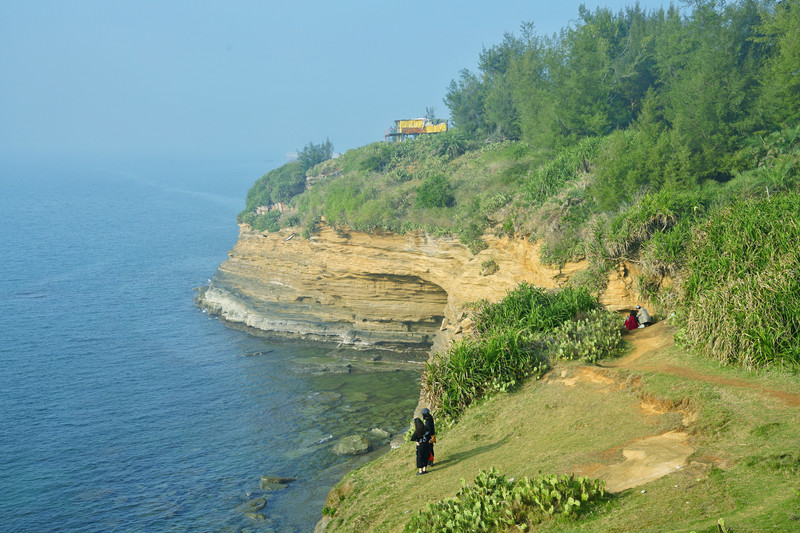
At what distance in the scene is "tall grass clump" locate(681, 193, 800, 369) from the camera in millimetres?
12320

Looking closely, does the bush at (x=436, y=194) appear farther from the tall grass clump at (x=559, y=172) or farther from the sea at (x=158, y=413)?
the sea at (x=158, y=413)

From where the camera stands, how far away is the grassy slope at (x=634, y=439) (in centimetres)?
774

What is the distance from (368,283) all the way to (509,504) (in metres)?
31.4

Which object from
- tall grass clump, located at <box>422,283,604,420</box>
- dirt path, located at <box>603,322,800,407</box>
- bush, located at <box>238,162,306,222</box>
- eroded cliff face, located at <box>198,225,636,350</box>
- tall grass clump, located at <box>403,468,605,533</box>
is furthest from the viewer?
bush, located at <box>238,162,306,222</box>

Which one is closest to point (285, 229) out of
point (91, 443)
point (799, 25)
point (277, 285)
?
point (277, 285)

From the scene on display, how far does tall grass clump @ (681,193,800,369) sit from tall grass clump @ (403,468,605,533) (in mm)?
5587

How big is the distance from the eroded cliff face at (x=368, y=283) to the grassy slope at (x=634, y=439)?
10134 mm

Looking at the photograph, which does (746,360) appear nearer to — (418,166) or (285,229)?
(418,166)

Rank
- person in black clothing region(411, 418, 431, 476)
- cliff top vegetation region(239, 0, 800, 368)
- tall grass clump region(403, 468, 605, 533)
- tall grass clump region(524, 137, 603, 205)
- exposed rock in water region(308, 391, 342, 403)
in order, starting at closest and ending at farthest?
tall grass clump region(403, 468, 605, 533), person in black clothing region(411, 418, 431, 476), cliff top vegetation region(239, 0, 800, 368), tall grass clump region(524, 137, 603, 205), exposed rock in water region(308, 391, 342, 403)

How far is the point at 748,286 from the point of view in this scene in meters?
13.2

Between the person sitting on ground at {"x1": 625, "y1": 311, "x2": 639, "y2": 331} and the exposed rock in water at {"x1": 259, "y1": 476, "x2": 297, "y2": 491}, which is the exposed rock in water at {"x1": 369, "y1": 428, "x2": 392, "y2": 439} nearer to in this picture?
the exposed rock in water at {"x1": 259, "y1": 476, "x2": 297, "y2": 491}

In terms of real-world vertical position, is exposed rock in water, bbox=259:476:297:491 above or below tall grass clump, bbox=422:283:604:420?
below

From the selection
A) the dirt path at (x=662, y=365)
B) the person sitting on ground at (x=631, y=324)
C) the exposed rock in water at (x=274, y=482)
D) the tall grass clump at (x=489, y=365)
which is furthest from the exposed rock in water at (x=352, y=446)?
the dirt path at (x=662, y=365)

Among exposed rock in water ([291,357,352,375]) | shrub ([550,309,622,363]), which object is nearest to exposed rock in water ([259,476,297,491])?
shrub ([550,309,622,363])
